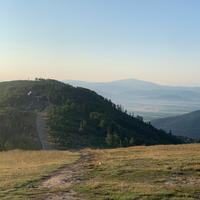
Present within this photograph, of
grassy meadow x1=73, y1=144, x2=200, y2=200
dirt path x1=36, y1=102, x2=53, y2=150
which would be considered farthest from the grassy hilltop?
dirt path x1=36, y1=102, x2=53, y2=150

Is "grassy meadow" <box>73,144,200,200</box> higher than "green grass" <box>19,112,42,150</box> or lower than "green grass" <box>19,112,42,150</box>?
higher

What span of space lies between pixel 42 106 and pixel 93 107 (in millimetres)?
27430

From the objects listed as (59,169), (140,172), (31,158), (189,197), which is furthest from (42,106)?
(189,197)

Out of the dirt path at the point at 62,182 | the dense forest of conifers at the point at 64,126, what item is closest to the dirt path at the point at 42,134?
the dense forest of conifers at the point at 64,126

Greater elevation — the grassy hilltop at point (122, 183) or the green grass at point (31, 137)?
the grassy hilltop at point (122, 183)

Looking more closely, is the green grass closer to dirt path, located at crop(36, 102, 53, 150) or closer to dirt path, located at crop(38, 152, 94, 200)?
dirt path, located at crop(36, 102, 53, 150)

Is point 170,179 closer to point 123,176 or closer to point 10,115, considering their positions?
point 123,176

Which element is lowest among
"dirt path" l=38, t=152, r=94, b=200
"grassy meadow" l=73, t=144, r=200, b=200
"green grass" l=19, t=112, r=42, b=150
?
"green grass" l=19, t=112, r=42, b=150

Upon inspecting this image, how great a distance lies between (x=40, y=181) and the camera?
18531mm

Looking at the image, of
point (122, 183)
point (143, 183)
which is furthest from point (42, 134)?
point (143, 183)

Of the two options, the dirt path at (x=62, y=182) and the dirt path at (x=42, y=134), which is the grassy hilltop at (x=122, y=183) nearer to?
the dirt path at (x=62, y=182)

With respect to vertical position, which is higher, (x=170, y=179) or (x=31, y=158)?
(x=170, y=179)

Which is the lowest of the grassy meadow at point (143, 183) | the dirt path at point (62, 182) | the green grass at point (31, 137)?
the green grass at point (31, 137)

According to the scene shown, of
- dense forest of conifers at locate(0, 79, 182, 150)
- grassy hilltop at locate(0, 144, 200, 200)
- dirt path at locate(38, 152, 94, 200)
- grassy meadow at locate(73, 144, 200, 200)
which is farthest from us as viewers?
dense forest of conifers at locate(0, 79, 182, 150)
